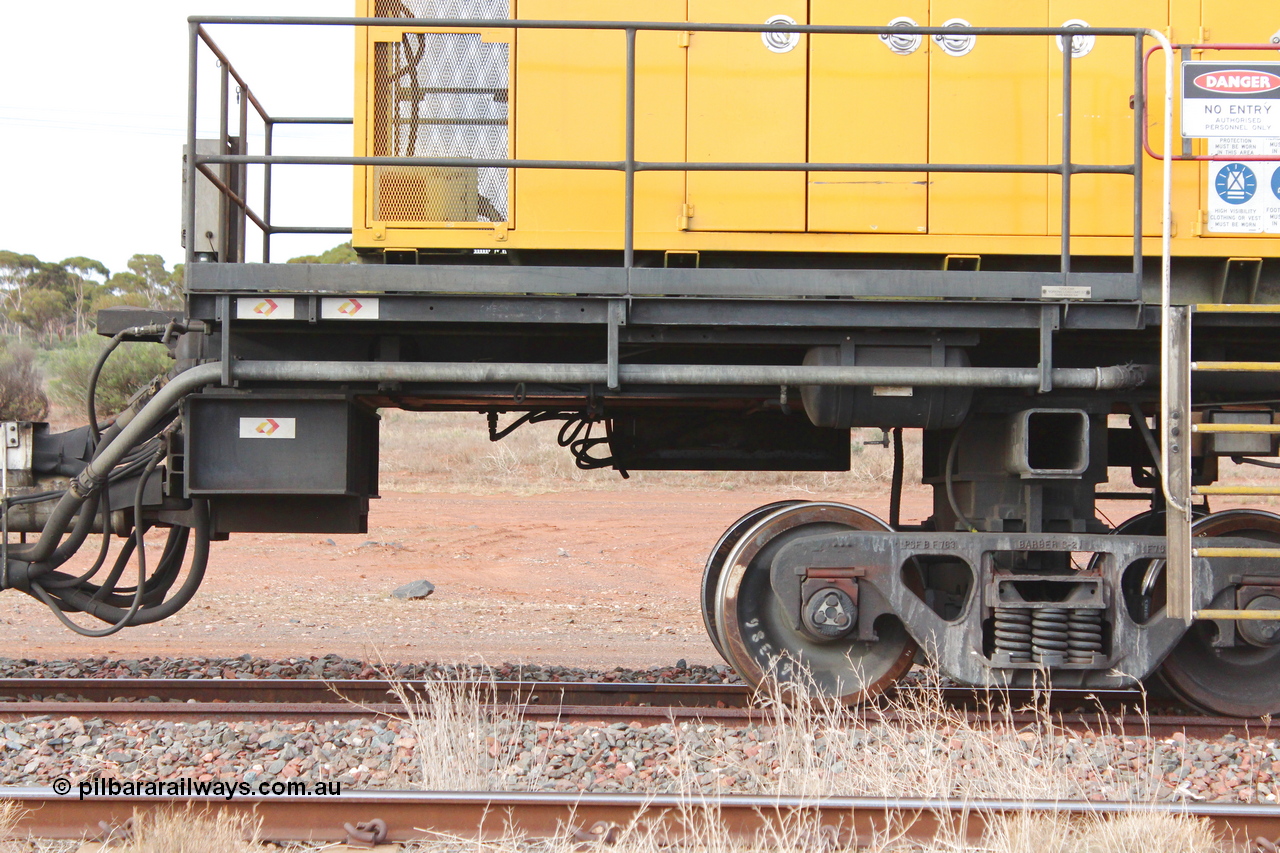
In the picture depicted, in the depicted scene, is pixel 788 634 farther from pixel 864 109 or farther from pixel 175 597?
pixel 175 597

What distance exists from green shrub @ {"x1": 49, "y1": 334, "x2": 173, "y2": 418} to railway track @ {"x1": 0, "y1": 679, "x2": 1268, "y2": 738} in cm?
1110

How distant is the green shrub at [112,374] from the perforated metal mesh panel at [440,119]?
1211cm

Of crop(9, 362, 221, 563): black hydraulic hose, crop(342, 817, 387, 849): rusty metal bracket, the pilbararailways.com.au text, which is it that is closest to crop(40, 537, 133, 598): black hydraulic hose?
crop(9, 362, 221, 563): black hydraulic hose

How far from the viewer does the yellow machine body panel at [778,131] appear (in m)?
4.91

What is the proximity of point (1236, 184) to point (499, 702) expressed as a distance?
4.67 meters

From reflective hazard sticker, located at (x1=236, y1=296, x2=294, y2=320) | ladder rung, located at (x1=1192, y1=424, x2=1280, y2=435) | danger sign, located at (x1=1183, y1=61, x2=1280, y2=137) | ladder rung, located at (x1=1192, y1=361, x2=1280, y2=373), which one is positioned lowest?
ladder rung, located at (x1=1192, y1=424, x2=1280, y2=435)

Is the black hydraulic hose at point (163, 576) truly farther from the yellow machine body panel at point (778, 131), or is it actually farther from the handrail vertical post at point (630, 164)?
the handrail vertical post at point (630, 164)

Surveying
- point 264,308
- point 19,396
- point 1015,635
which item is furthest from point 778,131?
point 19,396

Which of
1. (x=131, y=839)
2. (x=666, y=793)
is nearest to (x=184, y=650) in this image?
(x=131, y=839)

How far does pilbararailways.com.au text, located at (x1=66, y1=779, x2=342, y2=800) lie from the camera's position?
12.0ft

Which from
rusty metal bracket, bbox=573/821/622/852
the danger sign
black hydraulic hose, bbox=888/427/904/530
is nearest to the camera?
rusty metal bracket, bbox=573/821/622/852

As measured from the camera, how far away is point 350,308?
174 inches

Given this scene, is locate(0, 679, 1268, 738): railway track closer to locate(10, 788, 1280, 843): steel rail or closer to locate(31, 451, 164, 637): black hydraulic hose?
locate(31, 451, 164, 637): black hydraulic hose

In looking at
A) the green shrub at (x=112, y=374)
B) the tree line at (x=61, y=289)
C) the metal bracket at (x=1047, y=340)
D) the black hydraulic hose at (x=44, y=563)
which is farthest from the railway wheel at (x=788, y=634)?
the tree line at (x=61, y=289)
